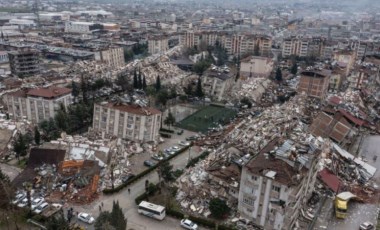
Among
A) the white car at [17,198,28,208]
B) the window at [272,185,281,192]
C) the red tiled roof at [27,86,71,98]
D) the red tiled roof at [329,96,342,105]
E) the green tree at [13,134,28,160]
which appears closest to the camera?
the window at [272,185,281,192]

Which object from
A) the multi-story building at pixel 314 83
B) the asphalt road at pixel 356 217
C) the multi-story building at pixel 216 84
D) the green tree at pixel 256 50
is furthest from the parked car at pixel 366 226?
the green tree at pixel 256 50

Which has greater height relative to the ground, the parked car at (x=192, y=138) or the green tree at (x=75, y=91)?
the green tree at (x=75, y=91)

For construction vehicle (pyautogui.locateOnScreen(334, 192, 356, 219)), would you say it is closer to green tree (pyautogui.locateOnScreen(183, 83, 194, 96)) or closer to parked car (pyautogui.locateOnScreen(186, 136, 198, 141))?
parked car (pyautogui.locateOnScreen(186, 136, 198, 141))

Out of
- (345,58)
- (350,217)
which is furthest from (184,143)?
(345,58)

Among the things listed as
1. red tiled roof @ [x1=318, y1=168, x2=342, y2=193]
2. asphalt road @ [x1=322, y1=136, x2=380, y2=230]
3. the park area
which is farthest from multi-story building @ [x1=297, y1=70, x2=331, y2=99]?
red tiled roof @ [x1=318, y1=168, x2=342, y2=193]

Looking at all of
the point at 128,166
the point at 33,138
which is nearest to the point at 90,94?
the point at 33,138

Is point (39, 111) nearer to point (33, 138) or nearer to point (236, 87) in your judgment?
point (33, 138)

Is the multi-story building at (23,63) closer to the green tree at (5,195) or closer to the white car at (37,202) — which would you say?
the green tree at (5,195)
